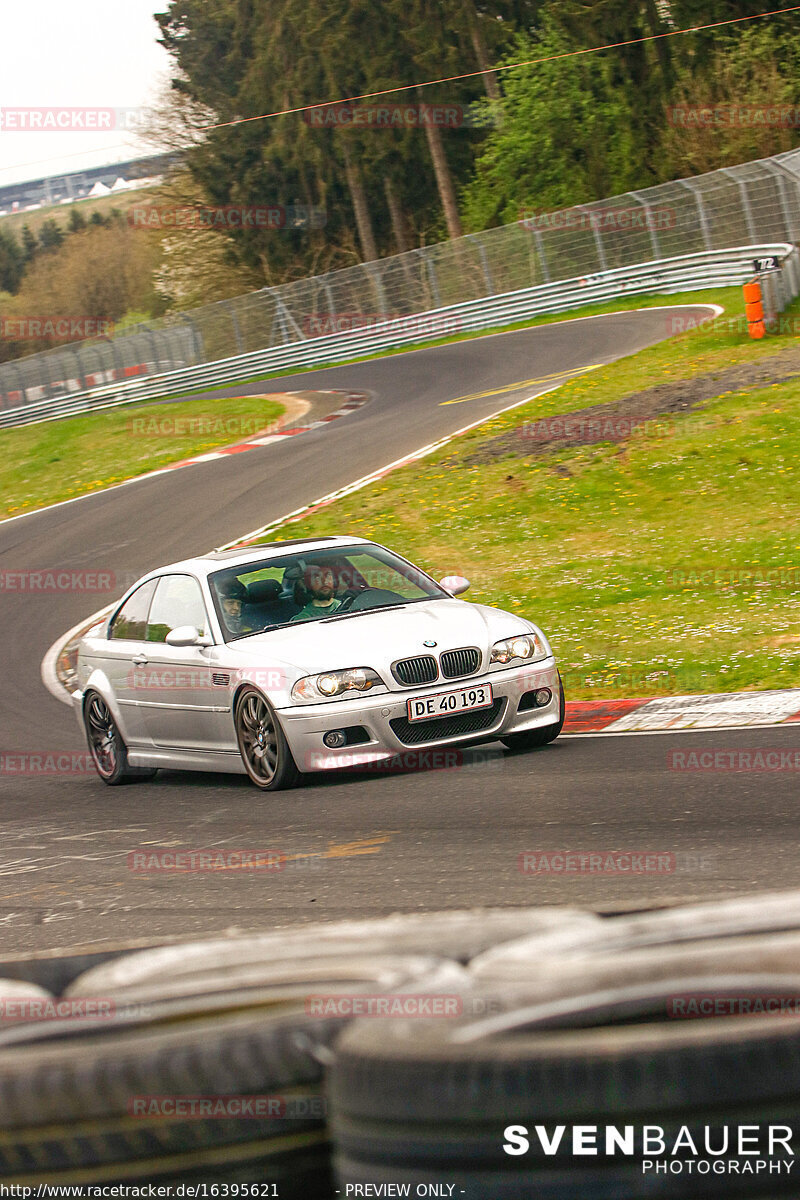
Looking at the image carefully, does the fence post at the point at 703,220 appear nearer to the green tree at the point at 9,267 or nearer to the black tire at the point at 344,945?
the black tire at the point at 344,945

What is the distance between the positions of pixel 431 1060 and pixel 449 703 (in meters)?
6.15

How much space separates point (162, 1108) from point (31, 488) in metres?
29.8

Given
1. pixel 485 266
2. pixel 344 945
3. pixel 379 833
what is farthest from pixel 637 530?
pixel 485 266

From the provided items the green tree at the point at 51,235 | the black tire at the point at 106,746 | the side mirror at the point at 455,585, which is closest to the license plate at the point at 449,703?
the side mirror at the point at 455,585

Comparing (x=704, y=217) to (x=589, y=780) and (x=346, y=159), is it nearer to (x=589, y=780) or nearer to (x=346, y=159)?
(x=346, y=159)

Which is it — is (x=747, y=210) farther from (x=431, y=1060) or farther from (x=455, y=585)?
(x=431, y=1060)

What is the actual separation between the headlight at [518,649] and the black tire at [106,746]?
281 cm

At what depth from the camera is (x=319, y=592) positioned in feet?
30.9

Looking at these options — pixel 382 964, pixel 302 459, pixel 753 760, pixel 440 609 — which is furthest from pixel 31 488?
pixel 382 964

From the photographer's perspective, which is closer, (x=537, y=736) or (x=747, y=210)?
(x=537, y=736)

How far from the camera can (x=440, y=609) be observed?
9086mm

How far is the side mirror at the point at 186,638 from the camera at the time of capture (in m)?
9.05

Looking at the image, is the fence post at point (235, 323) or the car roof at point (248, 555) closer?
the car roof at point (248, 555)

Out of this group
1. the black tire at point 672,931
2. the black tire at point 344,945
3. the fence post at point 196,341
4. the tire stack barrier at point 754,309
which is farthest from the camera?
the fence post at point 196,341
